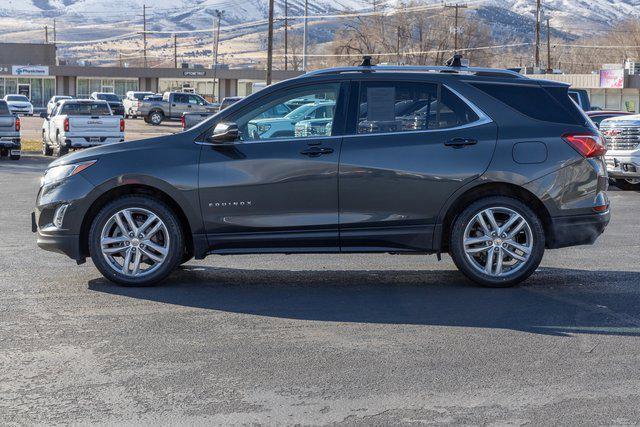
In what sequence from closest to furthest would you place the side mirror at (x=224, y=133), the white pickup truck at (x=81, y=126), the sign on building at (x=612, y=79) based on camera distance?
the side mirror at (x=224, y=133) < the white pickup truck at (x=81, y=126) < the sign on building at (x=612, y=79)

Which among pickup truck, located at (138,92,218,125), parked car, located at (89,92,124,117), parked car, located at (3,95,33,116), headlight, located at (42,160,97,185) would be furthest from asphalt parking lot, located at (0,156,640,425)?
parked car, located at (3,95,33,116)

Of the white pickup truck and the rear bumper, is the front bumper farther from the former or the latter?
the rear bumper

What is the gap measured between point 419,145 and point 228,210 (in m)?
1.68

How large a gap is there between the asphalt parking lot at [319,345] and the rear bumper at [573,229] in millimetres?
406

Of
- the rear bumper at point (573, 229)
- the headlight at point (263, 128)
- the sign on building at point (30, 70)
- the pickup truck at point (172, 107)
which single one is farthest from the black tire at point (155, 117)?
the rear bumper at point (573, 229)

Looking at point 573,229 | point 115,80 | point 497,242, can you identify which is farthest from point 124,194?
point 115,80

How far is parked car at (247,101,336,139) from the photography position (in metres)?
8.91

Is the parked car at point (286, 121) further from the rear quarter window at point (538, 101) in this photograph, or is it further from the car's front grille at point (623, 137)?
the car's front grille at point (623, 137)

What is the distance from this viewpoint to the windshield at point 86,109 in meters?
31.2

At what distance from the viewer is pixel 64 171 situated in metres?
8.98

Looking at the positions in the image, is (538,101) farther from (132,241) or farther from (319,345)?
(132,241)

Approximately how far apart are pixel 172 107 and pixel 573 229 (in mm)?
57372

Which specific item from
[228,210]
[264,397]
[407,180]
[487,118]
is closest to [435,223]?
[407,180]

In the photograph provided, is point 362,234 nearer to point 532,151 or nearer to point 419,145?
point 419,145
